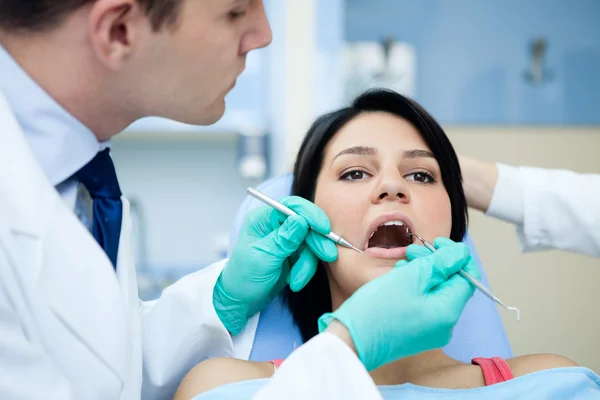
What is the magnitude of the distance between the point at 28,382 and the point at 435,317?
663 mm

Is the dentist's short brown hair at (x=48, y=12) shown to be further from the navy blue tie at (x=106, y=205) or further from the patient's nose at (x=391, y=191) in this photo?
the patient's nose at (x=391, y=191)

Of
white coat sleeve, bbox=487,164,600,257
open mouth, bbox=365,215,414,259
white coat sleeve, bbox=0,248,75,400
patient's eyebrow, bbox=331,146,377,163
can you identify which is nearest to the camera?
white coat sleeve, bbox=0,248,75,400

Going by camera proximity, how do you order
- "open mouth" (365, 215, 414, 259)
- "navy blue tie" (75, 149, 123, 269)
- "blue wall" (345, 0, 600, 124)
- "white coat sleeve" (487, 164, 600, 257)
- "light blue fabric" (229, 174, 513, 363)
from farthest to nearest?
1. "blue wall" (345, 0, 600, 124)
2. "white coat sleeve" (487, 164, 600, 257)
3. "light blue fabric" (229, 174, 513, 363)
4. "open mouth" (365, 215, 414, 259)
5. "navy blue tie" (75, 149, 123, 269)

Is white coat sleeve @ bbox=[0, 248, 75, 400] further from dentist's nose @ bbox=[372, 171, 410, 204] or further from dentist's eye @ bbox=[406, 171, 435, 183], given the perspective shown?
dentist's eye @ bbox=[406, 171, 435, 183]

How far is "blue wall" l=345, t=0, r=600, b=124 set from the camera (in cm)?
307

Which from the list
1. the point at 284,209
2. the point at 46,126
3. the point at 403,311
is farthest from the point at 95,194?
the point at 403,311

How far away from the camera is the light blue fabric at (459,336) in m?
1.51

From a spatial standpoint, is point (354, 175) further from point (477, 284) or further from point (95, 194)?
point (95, 194)

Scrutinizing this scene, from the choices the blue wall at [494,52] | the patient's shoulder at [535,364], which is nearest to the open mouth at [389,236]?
the patient's shoulder at [535,364]

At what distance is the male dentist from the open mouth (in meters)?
0.12

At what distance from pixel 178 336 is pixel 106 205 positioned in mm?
363

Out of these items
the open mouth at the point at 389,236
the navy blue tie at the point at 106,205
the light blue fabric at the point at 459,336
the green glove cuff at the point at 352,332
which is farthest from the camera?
the light blue fabric at the point at 459,336

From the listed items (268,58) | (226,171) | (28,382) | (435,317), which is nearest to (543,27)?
(268,58)

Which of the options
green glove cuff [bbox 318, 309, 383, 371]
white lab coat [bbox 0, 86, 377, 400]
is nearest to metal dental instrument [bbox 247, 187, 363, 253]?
green glove cuff [bbox 318, 309, 383, 371]
